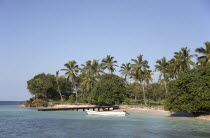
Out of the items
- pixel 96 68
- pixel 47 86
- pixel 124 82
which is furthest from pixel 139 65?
pixel 47 86

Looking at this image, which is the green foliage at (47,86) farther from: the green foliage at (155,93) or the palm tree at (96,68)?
the green foliage at (155,93)

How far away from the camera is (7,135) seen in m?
24.6

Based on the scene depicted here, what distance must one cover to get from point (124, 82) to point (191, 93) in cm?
3334

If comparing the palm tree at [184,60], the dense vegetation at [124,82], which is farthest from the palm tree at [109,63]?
the palm tree at [184,60]

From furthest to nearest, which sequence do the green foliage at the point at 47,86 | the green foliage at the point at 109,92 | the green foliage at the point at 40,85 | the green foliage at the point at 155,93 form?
the green foliage at the point at 47,86 → the green foliage at the point at 40,85 → the green foliage at the point at 155,93 → the green foliage at the point at 109,92

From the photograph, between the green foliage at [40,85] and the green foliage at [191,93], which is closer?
the green foliage at [191,93]

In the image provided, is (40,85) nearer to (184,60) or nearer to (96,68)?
(96,68)

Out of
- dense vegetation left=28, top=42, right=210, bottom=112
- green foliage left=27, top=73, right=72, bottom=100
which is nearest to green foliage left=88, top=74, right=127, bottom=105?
dense vegetation left=28, top=42, right=210, bottom=112

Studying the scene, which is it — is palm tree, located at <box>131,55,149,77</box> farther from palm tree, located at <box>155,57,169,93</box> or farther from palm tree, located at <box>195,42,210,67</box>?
palm tree, located at <box>195,42,210,67</box>

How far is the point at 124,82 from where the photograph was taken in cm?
7162

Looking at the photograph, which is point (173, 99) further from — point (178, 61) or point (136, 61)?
point (136, 61)

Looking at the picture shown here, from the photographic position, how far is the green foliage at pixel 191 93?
125 ft

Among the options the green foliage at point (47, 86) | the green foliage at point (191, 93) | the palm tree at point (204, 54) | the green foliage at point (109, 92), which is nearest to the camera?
the green foliage at point (191, 93)

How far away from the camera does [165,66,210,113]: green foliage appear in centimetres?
3825
